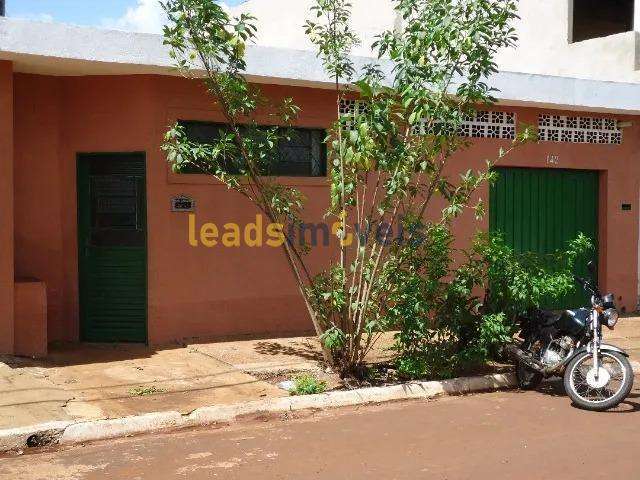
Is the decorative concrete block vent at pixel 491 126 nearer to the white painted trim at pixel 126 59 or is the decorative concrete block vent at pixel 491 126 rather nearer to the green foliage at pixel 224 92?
the white painted trim at pixel 126 59

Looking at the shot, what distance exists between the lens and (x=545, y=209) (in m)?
10.9

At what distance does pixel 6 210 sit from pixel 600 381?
218 inches

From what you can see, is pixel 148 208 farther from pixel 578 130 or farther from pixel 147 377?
pixel 578 130

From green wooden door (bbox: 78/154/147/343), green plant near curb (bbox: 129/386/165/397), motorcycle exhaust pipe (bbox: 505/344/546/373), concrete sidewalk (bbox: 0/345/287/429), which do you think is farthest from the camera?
green wooden door (bbox: 78/154/147/343)

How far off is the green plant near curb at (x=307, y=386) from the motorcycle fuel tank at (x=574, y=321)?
7.04ft

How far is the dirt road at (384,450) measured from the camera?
4637mm

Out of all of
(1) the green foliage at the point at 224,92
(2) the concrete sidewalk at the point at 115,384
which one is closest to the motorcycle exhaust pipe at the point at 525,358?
(2) the concrete sidewalk at the point at 115,384

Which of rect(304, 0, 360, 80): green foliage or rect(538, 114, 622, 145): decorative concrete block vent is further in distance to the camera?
rect(538, 114, 622, 145): decorative concrete block vent

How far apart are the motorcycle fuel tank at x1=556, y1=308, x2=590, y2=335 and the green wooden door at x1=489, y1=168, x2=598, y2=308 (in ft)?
12.7

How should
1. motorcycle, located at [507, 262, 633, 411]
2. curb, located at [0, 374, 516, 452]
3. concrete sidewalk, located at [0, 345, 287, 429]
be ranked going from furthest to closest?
1. motorcycle, located at [507, 262, 633, 411]
2. concrete sidewalk, located at [0, 345, 287, 429]
3. curb, located at [0, 374, 516, 452]

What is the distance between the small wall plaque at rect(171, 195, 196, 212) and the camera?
8.34 metres

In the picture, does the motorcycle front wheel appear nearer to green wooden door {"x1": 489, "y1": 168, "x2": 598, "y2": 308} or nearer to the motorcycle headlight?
the motorcycle headlight

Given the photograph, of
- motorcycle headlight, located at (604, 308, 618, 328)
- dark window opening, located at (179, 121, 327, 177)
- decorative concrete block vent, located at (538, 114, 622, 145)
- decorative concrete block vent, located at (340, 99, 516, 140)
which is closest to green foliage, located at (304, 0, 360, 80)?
dark window opening, located at (179, 121, 327, 177)

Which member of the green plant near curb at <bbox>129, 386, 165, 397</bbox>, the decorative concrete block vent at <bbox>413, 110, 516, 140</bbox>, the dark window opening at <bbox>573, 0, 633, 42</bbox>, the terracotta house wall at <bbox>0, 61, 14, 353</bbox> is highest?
the dark window opening at <bbox>573, 0, 633, 42</bbox>
